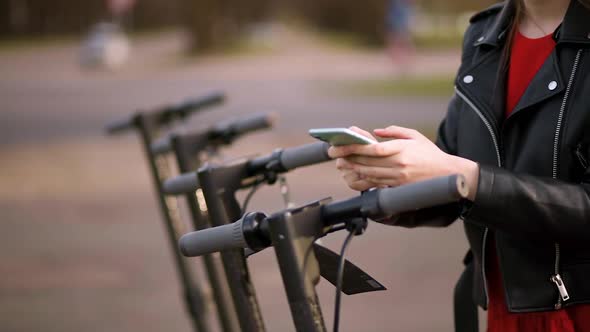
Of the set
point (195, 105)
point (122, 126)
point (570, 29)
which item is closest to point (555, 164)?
point (570, 29)

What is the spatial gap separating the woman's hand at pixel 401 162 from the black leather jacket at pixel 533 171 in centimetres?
8

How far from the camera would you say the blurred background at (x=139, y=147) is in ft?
20.6


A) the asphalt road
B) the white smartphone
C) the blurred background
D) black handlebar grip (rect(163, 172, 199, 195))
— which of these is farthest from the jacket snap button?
the blurred background

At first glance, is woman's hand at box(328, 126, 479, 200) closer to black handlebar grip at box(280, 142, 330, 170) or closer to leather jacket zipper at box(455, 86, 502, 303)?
leather jacket zipper at box(455, 86, 502, 303)

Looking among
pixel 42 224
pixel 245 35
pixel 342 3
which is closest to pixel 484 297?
pixel 42 224

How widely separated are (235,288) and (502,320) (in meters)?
0.60

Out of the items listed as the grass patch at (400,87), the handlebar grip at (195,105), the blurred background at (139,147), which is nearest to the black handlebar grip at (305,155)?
the blurred background at (139,147)

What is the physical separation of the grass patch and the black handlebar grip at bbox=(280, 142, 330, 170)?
605 inches

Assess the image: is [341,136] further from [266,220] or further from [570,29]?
[570,29]

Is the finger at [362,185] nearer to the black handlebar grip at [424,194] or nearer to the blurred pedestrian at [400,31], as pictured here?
the black handlebar grip at [424,194]

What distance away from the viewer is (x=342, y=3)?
44.9 meters

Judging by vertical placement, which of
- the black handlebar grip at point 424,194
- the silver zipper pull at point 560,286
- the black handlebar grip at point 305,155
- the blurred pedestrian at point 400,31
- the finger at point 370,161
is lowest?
the silver zipper pull at point 560,286

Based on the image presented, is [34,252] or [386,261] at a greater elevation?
[34,252]

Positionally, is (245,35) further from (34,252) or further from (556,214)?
(556,214)
